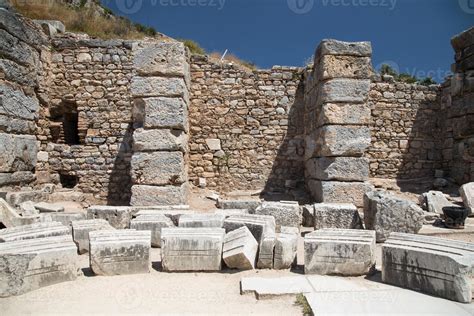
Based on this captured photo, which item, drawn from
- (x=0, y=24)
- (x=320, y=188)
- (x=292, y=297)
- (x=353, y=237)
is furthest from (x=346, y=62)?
(x=0, y=24)

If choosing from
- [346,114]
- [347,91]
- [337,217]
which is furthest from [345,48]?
[337,217]

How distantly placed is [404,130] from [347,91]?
386cm

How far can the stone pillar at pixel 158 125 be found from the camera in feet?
22.5

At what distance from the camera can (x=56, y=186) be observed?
879 centimetres

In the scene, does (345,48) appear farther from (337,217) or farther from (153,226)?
(153,226)

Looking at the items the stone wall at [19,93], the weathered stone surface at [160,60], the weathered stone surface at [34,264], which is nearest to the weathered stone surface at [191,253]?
the weathered stone surface at [34,264]

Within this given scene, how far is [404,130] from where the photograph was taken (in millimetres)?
9938

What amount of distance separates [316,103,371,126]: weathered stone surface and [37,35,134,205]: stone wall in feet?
16.4

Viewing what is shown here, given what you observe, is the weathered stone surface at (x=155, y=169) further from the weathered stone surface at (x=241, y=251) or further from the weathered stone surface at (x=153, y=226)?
the weathered stone surface at (x=241, y=251)

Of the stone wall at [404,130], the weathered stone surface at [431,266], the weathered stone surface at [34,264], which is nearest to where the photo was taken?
the weathered stone surface at [431,266]

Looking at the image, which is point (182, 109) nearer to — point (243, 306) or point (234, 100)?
point (234, 100)

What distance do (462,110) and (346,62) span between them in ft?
14.2

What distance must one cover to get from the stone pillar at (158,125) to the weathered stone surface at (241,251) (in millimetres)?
2931

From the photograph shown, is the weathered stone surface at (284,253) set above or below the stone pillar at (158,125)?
below
